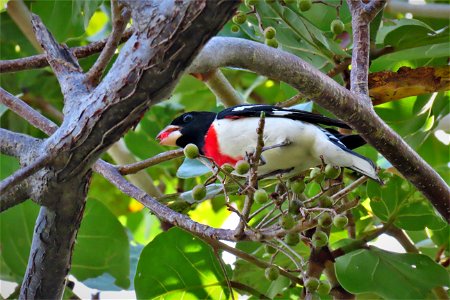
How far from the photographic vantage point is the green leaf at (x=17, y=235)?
7.28 ft

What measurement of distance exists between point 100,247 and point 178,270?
304mm

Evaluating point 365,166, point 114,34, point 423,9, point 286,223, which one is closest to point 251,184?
point 286,223

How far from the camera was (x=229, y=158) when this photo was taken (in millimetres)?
1980

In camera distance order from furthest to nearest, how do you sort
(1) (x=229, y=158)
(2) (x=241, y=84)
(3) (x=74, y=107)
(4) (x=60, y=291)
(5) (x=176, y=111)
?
(2) (x=241, y=84), (5) (x=176, y=111), (1) (x=229, y=158), (4) (x=60, y=291), (3) (x=74, y=107)

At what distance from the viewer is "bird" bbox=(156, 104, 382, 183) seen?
1871mm

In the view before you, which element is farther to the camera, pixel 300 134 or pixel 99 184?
pixel 99 184

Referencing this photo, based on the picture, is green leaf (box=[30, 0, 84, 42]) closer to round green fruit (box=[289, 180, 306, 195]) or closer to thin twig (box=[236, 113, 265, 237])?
round green fruit (box=[289, 180, 306, 195])

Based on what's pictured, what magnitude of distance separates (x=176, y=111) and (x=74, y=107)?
1.61m

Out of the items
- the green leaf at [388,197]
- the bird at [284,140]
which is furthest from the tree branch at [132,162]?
the green leaf at [388,197]

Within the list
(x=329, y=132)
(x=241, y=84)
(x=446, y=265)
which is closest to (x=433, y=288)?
(x=446, y=265)

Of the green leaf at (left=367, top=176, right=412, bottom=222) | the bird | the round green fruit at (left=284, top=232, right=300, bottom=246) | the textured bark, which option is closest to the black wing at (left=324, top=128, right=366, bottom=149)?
the bird

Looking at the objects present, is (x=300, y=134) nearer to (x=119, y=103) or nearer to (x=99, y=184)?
(x=119, y=103)

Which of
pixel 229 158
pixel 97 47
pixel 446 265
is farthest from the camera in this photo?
pixel 446 265

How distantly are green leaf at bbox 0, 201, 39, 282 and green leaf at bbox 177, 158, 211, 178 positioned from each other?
435 millimetres
